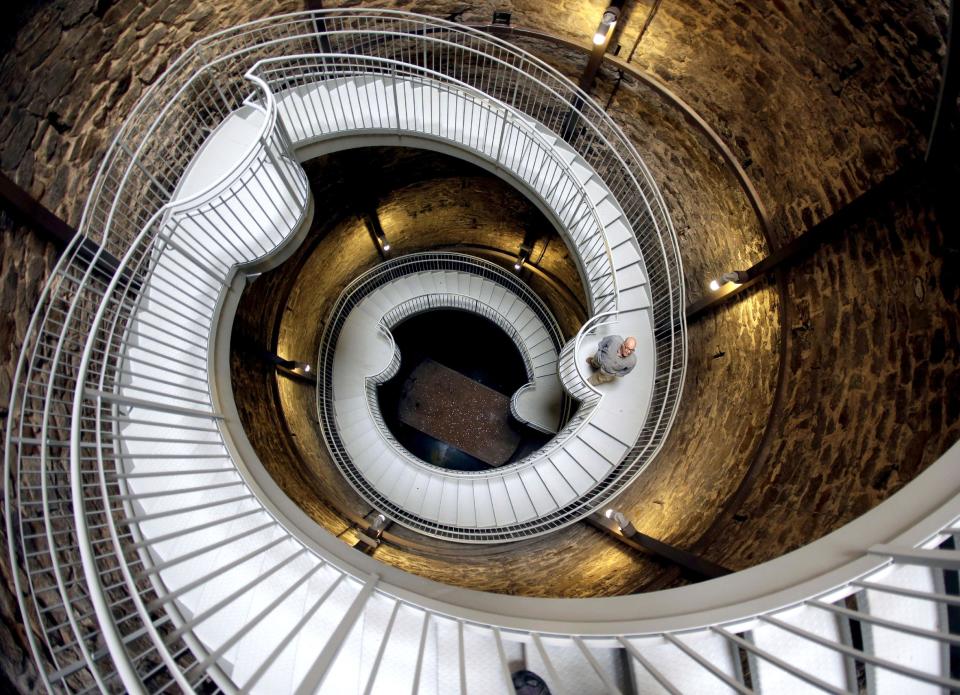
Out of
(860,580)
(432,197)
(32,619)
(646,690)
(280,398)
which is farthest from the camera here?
(432,197)

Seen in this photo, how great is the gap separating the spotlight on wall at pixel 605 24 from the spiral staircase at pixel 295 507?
1185mm

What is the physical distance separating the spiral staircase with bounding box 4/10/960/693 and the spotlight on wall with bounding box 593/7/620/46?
1185 mm

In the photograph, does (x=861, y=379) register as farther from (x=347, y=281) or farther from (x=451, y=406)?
(x=347, y=281)

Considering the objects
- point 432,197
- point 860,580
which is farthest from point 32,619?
point 432,197

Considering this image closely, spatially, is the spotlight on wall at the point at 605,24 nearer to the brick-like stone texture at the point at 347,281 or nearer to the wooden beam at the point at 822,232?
the brick-like stone texture at the point at 347,281

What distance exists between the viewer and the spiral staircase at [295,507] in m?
2.49

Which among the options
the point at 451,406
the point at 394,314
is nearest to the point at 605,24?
the point at 394,314

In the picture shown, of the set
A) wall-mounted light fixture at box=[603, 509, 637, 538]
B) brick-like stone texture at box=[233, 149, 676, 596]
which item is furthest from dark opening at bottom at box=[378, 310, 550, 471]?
wall-mounted light fixture at box=[603, 509, 637, 538]

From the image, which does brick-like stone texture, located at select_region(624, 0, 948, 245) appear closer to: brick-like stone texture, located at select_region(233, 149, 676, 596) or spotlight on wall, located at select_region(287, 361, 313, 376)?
brick-like stone texture, located at select_region(233, 149, 676, 596)

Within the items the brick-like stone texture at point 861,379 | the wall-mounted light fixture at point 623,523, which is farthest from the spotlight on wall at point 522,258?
the wall-mounted light fixture at point 623,523

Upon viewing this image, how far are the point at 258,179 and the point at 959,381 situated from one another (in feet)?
21.8

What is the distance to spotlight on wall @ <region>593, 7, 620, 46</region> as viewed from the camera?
5465mm

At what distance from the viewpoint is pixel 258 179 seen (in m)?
4.70

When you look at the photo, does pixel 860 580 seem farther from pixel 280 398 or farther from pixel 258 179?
pixel 280 398
